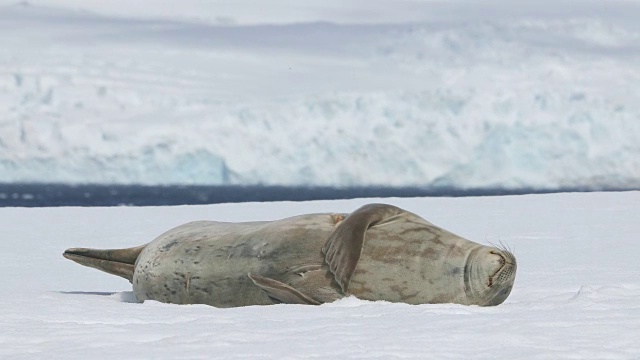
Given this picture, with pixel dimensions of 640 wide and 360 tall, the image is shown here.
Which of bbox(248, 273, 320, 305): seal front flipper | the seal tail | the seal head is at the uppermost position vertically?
the seal head

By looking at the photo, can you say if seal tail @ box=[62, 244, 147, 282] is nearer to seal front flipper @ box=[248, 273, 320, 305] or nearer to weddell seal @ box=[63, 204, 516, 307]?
weddell seal @ box=[63, 204, 516, 307]

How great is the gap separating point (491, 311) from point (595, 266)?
2504 millimetres

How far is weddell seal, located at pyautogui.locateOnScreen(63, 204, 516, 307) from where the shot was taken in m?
4.14

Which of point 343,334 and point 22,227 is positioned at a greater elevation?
point 343,334

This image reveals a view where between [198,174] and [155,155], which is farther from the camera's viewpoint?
[155,155]

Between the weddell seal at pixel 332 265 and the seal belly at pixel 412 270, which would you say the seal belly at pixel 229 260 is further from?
the seal belly at pixel 412 270

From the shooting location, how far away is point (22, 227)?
10.2m

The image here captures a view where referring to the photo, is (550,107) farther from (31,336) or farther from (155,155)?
(31,336)

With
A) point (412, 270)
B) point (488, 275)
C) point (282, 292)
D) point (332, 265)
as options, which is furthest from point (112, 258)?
point (488, 275)

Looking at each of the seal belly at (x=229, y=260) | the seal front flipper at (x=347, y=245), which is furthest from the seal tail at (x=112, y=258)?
the seal front flipper at (x=347, y=245)

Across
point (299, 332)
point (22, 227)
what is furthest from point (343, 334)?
point (22, 227)

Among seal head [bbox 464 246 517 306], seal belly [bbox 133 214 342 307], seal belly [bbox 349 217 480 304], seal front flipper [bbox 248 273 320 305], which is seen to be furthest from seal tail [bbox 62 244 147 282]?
seal head [bbox 464 246 517 306]

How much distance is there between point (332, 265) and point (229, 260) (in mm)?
558

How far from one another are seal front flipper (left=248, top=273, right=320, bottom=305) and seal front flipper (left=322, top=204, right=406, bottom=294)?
0.16 m
